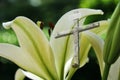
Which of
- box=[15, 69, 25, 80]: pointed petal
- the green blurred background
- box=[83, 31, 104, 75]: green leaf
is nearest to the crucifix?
box=[83, 31, 104, 75]: green leaf

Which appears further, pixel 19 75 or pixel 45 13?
pixel 45 13

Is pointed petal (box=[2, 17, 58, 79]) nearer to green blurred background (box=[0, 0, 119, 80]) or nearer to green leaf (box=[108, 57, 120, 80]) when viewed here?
green leaf (box=[108, 57, 120, 80])

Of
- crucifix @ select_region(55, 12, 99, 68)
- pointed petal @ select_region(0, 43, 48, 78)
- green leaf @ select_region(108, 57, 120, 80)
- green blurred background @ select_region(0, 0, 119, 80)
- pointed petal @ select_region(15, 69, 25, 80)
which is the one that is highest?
crucifix @ select_region(55, 12, 99, 68)

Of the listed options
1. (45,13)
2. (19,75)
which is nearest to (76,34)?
(19,75)

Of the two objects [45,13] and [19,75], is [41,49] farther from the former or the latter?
[45,13]

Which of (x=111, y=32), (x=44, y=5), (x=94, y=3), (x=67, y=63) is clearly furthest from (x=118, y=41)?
(x=44, y=5)

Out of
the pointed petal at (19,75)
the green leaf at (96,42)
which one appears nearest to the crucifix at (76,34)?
the green leaf at (96,42)

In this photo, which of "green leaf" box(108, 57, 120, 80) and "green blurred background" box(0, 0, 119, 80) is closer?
"green leaf" box(108, 57, 120, 80)
